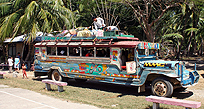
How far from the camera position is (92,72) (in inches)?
404

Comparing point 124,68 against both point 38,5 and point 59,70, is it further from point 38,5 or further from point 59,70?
point 38,5

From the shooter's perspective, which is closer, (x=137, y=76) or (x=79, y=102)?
(x=79, y=102)

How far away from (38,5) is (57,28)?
2.44 m

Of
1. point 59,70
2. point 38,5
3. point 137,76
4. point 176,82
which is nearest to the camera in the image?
point 176,82

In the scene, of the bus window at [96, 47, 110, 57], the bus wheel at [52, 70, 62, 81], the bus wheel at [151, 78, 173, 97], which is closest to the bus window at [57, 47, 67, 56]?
the bus wheel at [52, 70, 62, 81]

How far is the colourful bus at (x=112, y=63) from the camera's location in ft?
27.3

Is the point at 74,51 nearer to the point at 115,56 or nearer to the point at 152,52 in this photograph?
the point at 115,56

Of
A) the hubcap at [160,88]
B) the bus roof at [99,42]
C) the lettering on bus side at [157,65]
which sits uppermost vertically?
the bus roof at [99,42]

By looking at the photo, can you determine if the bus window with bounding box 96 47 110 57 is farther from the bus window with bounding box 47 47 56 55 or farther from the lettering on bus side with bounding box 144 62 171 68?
the bus window with bounding box 47 47 56 55

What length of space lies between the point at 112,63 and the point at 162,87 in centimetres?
235

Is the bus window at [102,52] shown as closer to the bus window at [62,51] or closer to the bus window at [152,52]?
the bus window at [152,52]

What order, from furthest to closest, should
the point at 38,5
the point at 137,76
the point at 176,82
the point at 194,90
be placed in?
the point at 38,5 < the point at 194,90 < the point at 137,76 < the point at 176,82

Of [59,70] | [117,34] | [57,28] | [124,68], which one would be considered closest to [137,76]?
[124,68]

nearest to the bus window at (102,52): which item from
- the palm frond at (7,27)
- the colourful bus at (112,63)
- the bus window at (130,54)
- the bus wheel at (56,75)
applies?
the colourful bus at (112,63)
